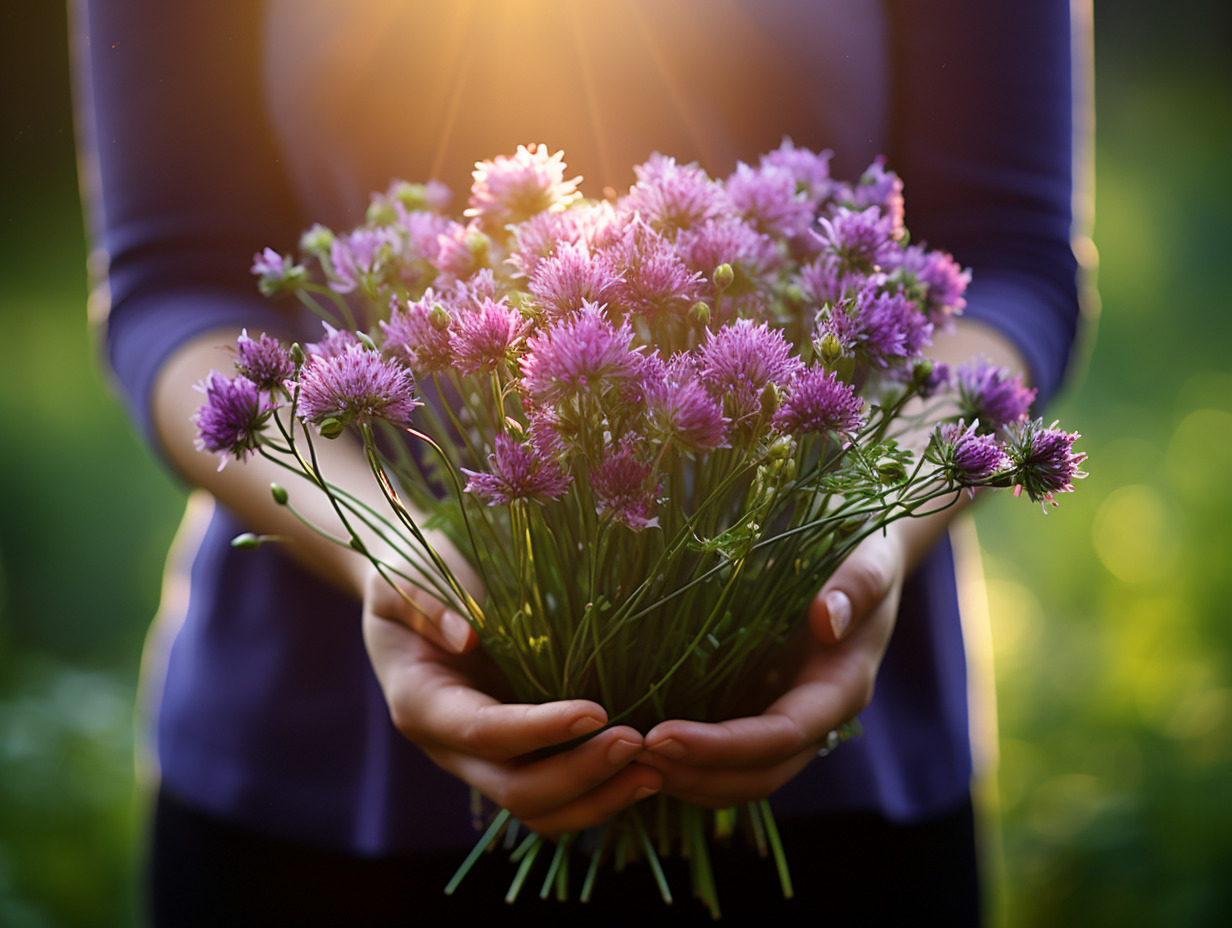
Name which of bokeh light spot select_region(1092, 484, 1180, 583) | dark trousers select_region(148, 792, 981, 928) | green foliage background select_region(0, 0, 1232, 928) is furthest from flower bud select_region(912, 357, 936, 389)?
bokeh light spot select_region(1092, 484, 1180, 583)

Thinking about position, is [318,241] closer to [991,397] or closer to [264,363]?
[264,363]

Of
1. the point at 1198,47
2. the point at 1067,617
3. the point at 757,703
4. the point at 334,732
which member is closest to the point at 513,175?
the point at 757,703

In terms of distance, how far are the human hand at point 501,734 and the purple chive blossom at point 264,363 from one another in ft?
0.45

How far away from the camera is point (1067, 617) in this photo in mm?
1701

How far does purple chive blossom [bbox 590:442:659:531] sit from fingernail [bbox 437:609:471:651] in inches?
4.5

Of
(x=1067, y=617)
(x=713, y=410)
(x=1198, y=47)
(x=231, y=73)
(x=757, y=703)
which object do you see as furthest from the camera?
(x=1198, y=47)

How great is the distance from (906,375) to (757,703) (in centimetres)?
16

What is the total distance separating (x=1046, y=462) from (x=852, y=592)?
111 mm

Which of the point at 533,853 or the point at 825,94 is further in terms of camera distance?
the point at 825,94

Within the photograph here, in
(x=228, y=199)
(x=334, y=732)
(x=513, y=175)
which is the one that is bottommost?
(x=334, y=732)

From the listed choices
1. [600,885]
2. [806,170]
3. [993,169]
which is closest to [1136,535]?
[993,169]

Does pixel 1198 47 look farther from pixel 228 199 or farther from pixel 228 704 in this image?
pixel 228 704

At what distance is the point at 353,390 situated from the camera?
0.29 meters

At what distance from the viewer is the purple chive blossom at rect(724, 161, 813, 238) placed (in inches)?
14.8
